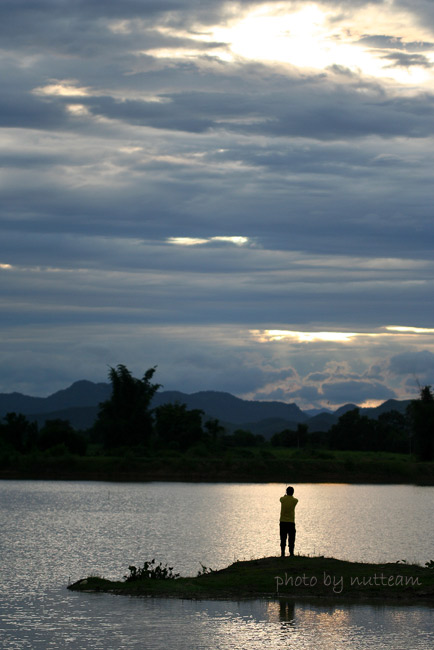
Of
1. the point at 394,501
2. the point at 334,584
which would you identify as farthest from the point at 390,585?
the point at 394,501

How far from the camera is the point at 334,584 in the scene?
76.0ft

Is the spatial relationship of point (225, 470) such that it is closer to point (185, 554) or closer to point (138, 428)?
point (138, 428)

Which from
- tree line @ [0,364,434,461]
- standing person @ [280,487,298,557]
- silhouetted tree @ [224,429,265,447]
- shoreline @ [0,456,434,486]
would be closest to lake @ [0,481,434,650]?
standing person @ [280,487,298,557]

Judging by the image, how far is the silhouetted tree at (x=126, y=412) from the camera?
Answer: 427 feet

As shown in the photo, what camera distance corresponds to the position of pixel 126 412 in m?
134

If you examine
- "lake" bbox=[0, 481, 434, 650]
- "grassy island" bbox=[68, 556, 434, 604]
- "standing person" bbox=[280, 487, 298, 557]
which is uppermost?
"standing person" bbox=[280, 487, 298, 557]

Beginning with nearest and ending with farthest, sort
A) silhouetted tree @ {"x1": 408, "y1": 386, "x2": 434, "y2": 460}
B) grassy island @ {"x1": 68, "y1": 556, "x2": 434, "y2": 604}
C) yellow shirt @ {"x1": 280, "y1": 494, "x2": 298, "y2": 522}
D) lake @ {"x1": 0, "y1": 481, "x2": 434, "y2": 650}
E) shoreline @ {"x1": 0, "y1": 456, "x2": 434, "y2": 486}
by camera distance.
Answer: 1. lake @ {"x1": 0, "y1": 481, "x2": 434, "y2": 650}
2. grassy island @ {"x1": 68, "y1": 556, "x2": 434, "y2": 604}
3. yellow shirt @ {"x1": 280, "y1": 494, "x2": 298, "y2": 522}
4. shoreline @ {"x1": 0, "y1": 456, "x2": 434, "y2": 486}
5. silhouetted tree @ {"x1": 408, "y1": 386, "x2": 434, "y2": 460}

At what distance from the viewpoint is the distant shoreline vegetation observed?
110875 mm

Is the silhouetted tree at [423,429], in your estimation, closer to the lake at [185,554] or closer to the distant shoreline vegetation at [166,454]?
the distant shoreline vegetation at [166,454]

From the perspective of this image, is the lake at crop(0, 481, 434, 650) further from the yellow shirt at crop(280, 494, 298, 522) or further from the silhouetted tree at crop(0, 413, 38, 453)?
the silhouetted tree at crop(0, 413, 38, 453)

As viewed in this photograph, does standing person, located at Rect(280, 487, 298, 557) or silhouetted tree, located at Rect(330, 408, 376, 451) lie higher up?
silhouetted tree, located at Rect(330, 408, 376, 451)

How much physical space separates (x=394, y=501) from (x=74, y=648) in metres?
62.1

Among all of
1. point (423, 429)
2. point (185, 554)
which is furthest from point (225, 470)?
point (185, 554)

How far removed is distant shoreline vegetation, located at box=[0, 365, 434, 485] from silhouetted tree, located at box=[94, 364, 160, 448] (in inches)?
5.9
